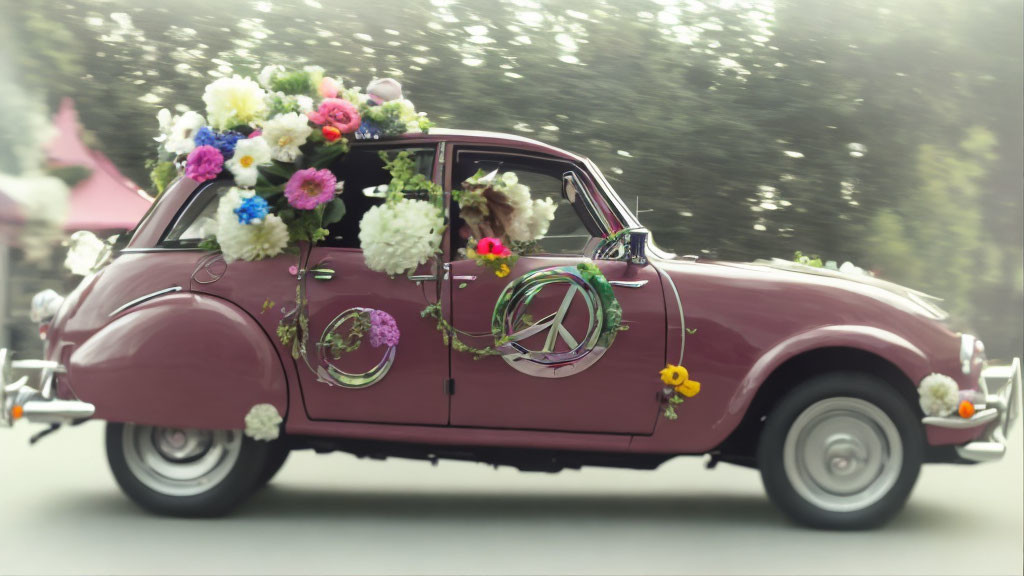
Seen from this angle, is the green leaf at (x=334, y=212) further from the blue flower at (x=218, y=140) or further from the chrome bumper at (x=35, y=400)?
the chrome bumper at (x=35, y=400)

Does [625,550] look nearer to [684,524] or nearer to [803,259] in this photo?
[684,524]

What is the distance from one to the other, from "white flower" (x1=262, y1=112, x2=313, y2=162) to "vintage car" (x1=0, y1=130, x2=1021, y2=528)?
506mm

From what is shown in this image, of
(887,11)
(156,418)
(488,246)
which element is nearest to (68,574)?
(156,418)

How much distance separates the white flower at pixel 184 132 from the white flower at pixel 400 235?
1148mm

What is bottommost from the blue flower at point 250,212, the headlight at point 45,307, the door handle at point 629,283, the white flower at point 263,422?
the white flower at point 263,422

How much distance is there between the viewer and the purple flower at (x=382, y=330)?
5.53 m

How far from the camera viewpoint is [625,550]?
5.24m

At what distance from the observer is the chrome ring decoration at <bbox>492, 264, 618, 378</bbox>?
5512 mm

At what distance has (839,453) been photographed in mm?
5652

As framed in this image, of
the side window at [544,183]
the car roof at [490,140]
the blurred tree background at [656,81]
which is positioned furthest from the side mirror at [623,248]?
the blurred tree background at [656,81]

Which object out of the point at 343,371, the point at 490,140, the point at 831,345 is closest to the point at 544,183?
the point at 490,140

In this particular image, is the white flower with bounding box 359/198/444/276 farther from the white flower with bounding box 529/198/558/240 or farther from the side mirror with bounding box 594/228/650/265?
the side mirror with bounding box 594/228/650/265

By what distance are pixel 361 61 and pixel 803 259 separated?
18.2 ft

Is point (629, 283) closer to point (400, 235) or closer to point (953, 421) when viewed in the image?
point (400, 235)
